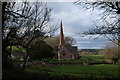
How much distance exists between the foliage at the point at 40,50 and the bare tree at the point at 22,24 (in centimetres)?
10

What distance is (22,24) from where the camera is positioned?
386cm

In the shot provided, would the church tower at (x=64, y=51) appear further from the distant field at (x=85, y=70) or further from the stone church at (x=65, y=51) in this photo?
the distant field at (x=85, y=70)

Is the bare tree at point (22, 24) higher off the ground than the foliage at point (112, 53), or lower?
higher

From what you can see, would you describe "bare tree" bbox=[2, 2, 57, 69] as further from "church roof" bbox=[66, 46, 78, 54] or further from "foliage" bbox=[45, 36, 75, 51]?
"church roof" bbox=[66, 46, 78, 54]

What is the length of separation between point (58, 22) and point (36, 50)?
684 mm

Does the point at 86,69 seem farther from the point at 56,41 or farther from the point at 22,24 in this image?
the point at 22,24

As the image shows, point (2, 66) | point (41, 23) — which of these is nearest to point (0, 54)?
point (2, 66)

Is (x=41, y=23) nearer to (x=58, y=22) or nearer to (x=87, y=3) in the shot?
(x=58, y=22)

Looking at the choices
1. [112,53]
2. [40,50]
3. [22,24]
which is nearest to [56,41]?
[40,50]

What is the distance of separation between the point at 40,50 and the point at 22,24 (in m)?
0.63

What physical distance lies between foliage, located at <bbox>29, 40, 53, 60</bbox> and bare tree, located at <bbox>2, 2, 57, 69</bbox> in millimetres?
97

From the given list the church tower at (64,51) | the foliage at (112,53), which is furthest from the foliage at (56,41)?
the foliage at (112,53)

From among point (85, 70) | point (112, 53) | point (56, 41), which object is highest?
point (56, 41)

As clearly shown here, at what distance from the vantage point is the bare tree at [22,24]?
3.82m
